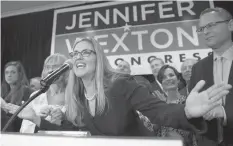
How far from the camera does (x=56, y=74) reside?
1467 millimetres

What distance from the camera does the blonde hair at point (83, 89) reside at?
1420 mm

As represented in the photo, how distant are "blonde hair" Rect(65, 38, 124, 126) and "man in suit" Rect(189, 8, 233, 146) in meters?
0.52

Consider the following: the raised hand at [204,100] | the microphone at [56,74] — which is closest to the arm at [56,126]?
the microphone at [56,74]

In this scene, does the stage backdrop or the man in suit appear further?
the stage backdrop

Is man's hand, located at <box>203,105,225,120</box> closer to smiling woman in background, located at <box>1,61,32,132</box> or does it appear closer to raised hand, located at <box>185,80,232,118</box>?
raised hand, located at <box>185,80,232,118</box>

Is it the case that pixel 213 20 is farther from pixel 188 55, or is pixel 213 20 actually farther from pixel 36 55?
pixel 36 55

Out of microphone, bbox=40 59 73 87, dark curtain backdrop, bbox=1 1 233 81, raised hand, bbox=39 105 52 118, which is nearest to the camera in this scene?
microphone, bbox=40 59 73 87

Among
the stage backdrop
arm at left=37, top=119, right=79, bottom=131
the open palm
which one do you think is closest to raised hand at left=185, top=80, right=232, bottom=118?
the stage backdrop

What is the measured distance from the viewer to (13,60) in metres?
1.74

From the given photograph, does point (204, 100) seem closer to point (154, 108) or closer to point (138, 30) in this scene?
point (154, 108)

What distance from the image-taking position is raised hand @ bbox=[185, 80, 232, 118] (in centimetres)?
109

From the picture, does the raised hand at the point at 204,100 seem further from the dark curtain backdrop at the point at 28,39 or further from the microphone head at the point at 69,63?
the dark curtain backdrop at the point at 28,39

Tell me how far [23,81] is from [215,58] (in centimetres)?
131

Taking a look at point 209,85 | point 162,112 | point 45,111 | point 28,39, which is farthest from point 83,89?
point 209,85
